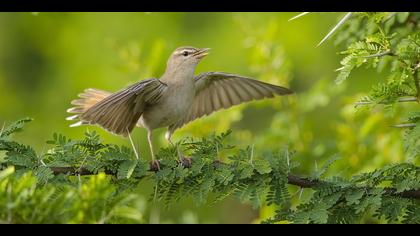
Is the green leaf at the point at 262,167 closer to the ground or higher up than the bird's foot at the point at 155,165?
closer to the ground

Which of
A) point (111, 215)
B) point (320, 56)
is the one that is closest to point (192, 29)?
point (320, 56)

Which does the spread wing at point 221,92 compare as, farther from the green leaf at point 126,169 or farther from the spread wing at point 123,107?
the green leaf at point 126,169

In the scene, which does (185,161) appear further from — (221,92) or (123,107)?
(221,92)

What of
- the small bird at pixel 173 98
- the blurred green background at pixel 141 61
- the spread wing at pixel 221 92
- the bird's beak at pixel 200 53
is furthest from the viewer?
the blurred green background at pixel 141 61

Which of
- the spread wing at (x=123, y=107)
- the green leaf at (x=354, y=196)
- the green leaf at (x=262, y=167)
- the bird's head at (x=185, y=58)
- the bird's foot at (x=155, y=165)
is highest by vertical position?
the bird's head at (x=185, y=58)

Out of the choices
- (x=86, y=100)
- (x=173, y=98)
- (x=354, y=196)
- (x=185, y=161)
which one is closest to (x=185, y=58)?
(x=173, y=98)

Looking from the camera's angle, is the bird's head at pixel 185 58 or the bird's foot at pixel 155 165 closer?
the bird's foot at pixel 155 165

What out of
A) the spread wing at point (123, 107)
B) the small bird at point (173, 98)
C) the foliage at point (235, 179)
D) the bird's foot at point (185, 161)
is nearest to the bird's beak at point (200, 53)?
the small bird at point (173, 98)
